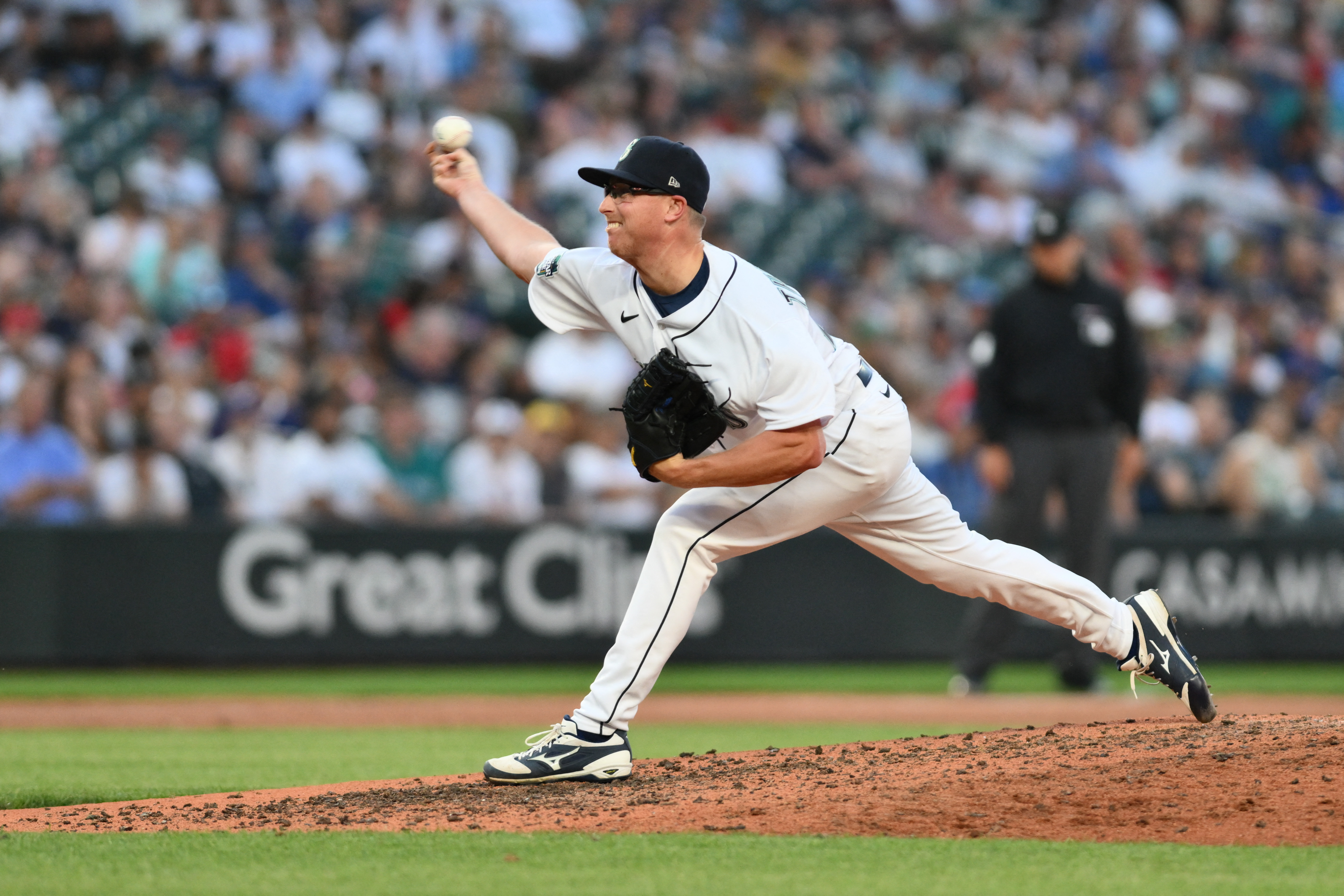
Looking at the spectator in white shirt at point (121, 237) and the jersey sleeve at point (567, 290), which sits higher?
the spectator in white shirt at point (121, 237)

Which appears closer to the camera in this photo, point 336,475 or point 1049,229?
point 1049,229

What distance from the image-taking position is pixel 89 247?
1230cm

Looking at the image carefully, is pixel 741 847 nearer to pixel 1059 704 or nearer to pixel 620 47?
pixel 1059 704

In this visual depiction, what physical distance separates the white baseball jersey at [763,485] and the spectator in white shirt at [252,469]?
5985 millimetres

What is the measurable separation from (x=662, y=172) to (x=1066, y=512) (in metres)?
4.86

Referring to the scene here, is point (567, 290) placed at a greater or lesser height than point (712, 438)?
greater

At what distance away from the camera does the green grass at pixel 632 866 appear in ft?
11.8

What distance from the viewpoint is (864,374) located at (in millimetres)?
5141

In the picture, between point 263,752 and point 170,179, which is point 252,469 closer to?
point 170,179

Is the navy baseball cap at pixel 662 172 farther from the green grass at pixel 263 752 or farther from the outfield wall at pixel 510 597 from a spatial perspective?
the outfield wall at pixel 510 597

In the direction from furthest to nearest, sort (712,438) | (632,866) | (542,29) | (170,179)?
(542,29), (170,179), (712,438), (632,866)

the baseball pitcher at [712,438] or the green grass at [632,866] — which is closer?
the green grass at [632,866]

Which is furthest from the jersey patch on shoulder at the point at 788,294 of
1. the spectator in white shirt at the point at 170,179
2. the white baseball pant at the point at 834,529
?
the spectator in white shirt at the point at 170,179

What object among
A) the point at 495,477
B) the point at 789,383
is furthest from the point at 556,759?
the point at 495,477
